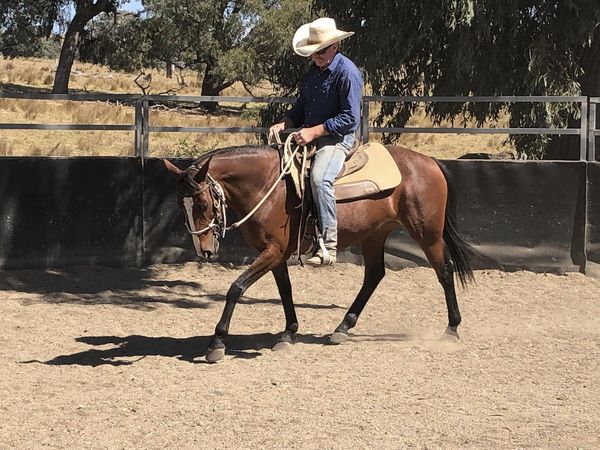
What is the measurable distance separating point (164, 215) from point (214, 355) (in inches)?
160

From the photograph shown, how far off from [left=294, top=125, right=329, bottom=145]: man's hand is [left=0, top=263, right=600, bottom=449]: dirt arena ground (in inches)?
65.9

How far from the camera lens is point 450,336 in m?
7.78

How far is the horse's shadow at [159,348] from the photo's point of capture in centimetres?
709

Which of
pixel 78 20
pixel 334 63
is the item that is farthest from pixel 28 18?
pixel 334 63

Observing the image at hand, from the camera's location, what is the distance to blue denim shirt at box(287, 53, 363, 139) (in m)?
7.14

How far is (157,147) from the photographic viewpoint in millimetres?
21219

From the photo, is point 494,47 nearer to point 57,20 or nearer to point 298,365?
point 298,365

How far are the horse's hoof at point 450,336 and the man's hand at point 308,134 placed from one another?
6.60 ft

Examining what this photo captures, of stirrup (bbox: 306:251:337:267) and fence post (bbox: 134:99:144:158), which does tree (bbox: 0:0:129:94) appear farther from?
stirrup (bbox: 306:251:337:267)

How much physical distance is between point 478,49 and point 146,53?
24.8 m

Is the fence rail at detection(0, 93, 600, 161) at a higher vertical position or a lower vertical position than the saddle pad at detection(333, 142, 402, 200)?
higher

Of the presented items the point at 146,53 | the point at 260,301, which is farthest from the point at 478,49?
the point at 146,53

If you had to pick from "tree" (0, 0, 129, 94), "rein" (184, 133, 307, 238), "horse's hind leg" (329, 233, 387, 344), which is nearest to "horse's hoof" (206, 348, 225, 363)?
"rein" (184, 133, 307, 238)

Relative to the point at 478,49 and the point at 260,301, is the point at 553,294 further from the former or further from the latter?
the point at 478,49
